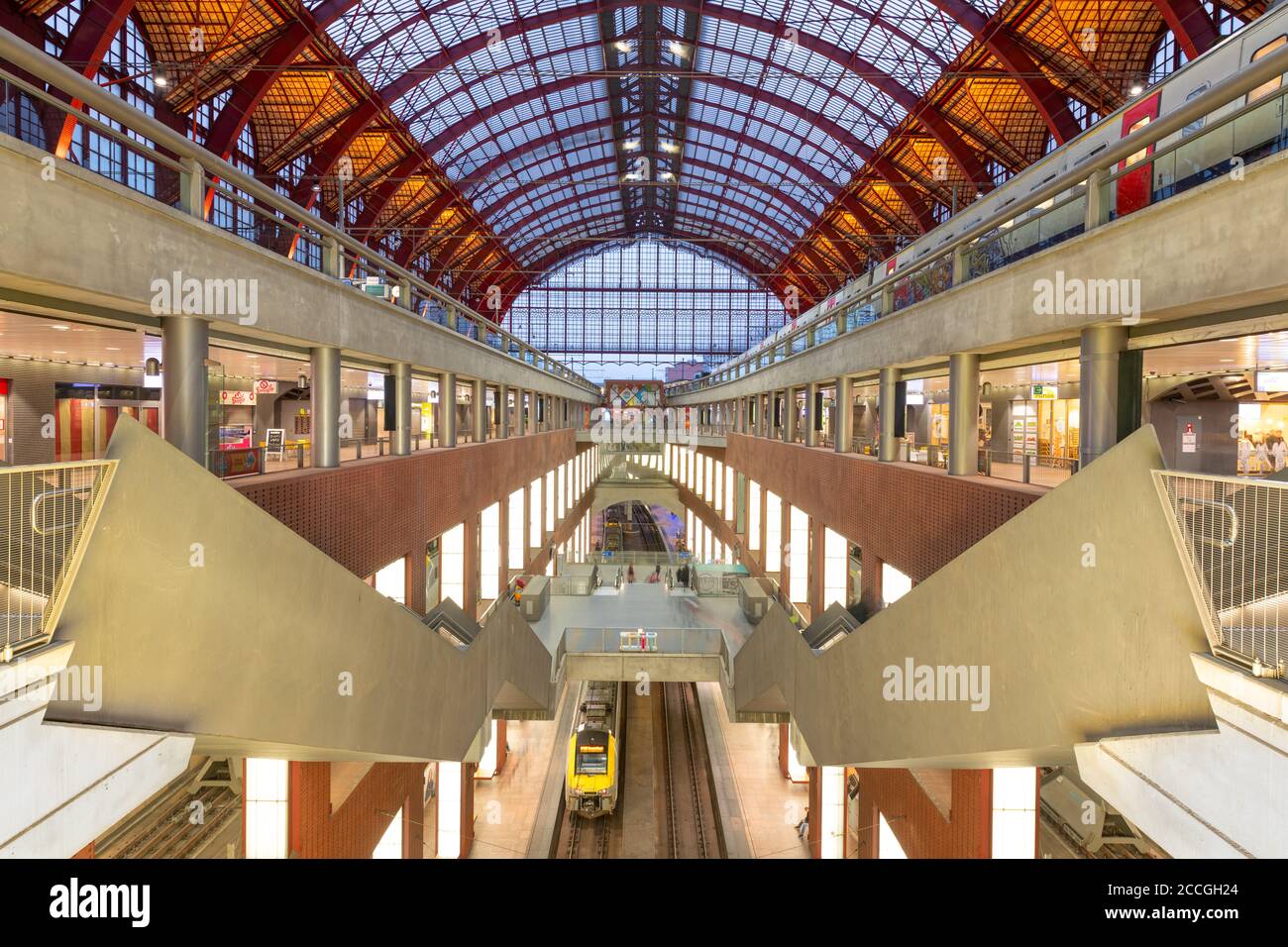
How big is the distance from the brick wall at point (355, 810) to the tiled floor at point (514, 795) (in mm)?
3358

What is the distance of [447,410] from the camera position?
50.2 ft

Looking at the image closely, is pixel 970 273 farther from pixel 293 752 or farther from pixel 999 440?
pixel 999 440

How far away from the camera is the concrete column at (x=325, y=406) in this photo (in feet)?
30.8

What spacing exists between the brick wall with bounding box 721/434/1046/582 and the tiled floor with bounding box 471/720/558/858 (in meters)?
10.4

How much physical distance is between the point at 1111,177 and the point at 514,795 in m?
19.5

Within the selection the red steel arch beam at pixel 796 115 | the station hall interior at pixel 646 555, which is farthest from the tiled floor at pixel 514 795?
the red steel arch beam at pixel 796 115

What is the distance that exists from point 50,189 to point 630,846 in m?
17.5

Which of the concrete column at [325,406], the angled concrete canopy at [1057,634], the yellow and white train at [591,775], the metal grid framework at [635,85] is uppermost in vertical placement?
the metal grid framework at [635,85]

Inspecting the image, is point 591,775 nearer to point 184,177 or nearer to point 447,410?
point 447,410

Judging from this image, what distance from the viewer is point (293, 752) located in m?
6.94

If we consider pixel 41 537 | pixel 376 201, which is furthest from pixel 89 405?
pixel 376 201

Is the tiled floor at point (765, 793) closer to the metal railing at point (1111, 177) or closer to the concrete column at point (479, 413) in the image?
the concrete column at point (479, 413)

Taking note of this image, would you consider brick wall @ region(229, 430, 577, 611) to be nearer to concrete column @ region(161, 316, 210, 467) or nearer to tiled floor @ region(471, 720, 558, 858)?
concrete column @ region(161, 316, 210, 467)

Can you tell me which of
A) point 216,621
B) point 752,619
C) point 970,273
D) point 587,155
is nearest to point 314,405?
point 216,621
